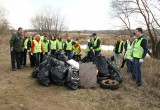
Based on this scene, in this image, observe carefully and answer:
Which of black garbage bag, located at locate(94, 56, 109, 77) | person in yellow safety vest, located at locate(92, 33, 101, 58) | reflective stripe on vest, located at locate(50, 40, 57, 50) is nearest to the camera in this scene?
black garbage bag, located at locate(94, 56, 109, 77)

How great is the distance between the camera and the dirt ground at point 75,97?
6.00m

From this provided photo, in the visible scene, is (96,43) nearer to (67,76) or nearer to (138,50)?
(138,50)

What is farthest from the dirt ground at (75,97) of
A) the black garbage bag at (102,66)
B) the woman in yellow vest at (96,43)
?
the woman in yellow vest at (96,43)

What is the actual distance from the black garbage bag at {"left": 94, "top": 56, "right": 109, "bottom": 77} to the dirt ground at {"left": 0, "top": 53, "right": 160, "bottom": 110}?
767 millimetres

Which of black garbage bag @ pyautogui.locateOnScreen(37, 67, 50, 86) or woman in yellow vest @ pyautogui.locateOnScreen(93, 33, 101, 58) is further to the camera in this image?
woman in yellow vest @ pyautogui.locateOnScreen(93, 33, 101, 58)

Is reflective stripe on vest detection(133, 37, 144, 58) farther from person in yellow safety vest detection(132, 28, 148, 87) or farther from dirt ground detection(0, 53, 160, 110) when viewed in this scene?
dirt ground detection(0, 53, 160, 110)

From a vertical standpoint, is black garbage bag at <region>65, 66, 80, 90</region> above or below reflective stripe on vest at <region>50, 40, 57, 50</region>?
below

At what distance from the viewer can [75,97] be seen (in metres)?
6.69

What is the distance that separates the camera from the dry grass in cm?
600

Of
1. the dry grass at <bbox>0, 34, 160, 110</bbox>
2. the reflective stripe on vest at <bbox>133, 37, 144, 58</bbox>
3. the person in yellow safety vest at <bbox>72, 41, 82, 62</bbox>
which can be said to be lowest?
the dry grass at <bbox>0, 34, 160, 110</bbox>

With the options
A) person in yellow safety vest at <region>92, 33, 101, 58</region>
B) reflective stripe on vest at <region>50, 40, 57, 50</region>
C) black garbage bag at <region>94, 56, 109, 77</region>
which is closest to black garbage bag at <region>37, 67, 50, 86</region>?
black garbage bag at <region>94, 56, 109, 77</region>

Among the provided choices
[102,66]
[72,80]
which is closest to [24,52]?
[102,66]

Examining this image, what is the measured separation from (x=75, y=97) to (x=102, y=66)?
7.77ft

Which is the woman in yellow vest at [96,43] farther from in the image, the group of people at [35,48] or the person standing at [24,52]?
the person standing at [24,52]
